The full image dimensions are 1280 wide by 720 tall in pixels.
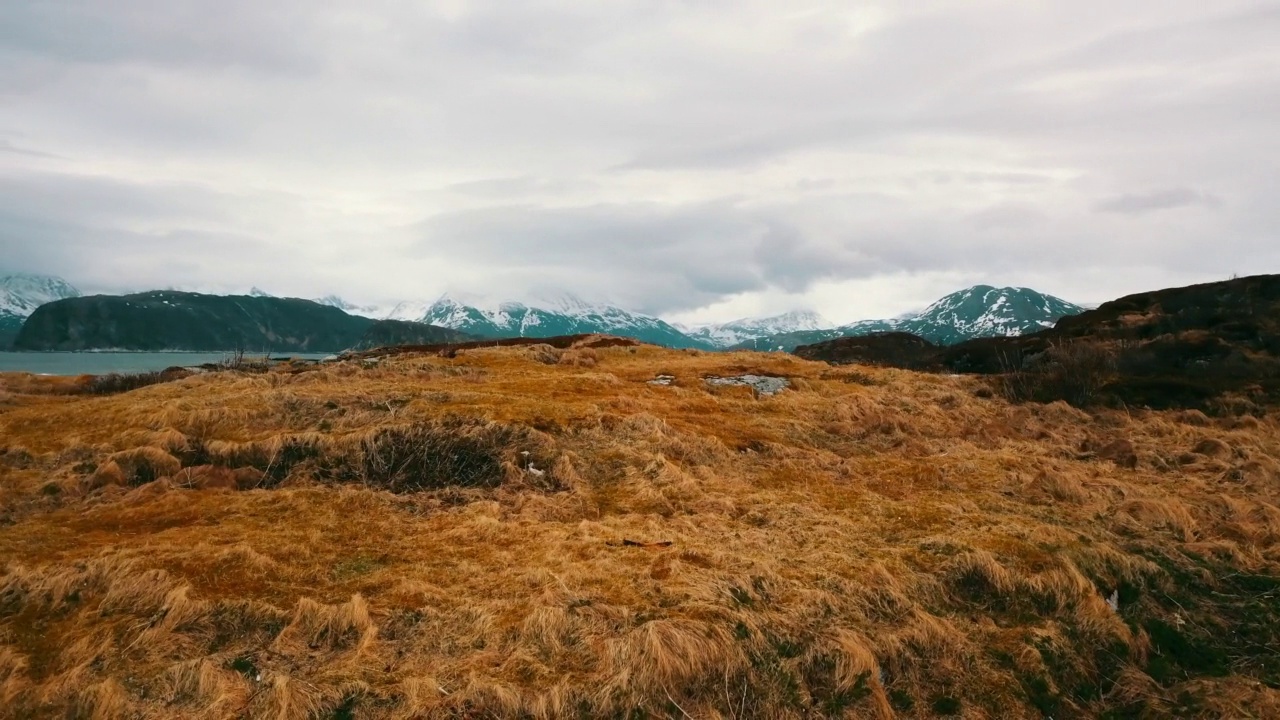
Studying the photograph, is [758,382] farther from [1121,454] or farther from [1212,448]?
[1212,448]

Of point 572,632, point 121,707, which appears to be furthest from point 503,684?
point 121,707

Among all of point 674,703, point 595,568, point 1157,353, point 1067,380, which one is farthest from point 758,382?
point 1157,353

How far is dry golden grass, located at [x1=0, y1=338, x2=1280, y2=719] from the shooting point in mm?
7867

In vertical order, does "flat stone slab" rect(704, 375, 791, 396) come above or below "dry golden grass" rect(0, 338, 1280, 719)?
above

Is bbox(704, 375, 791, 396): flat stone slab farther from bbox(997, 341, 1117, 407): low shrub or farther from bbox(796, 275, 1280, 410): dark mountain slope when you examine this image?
bbox(796, 275, 1280, 410): dark mountain slope

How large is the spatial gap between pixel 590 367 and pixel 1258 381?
34.8 m

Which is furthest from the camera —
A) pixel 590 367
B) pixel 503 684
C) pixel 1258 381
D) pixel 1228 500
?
pixel 590 367

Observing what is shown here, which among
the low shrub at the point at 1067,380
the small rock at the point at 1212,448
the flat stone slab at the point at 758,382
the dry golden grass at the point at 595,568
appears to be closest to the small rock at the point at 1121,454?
the dry golden grass at the point at 595,568

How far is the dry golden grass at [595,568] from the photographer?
7867 mm

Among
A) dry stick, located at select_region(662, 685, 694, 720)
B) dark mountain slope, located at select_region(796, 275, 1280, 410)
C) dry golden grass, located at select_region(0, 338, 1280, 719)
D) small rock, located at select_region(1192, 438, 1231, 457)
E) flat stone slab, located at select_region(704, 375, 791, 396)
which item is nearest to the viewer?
dry stick, located at select_region(662, 685, 694, 720)

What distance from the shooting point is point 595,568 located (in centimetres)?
1073

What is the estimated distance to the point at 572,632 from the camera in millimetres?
8711

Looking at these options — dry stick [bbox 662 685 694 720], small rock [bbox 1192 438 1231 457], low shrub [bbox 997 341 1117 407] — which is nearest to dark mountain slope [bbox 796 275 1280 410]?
low shrub [bbox 997 341 1117 407]

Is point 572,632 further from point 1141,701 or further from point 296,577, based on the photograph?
point 1141,701
